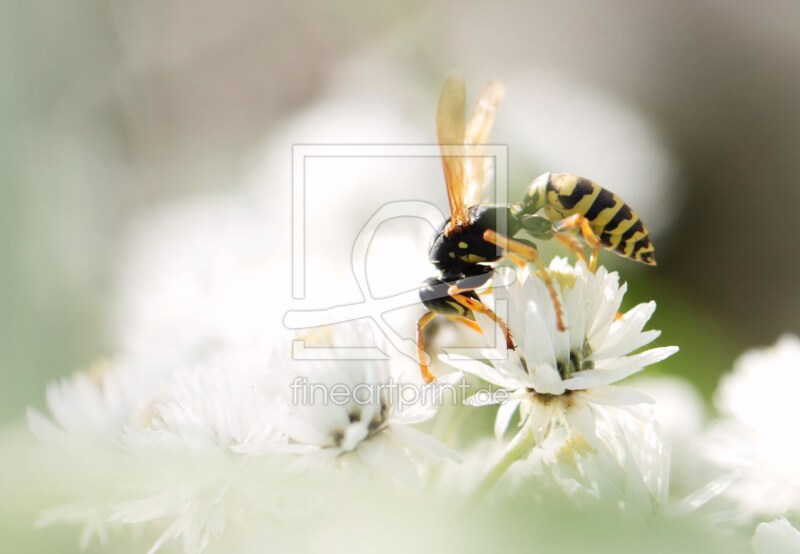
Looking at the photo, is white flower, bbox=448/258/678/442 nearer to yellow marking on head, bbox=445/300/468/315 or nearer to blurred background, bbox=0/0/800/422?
yellow marking on head, bbox=445/300/468/315

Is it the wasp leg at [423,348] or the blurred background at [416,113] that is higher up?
the blurred background at [416,113]

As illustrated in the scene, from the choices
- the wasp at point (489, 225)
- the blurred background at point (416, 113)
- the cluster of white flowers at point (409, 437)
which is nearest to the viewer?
the cluster of white flowers at point (409, 437)

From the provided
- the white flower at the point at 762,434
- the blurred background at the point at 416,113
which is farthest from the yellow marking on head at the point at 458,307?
the blurred background at the point at 416,113

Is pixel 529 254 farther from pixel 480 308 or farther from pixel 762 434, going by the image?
pixel 762 434

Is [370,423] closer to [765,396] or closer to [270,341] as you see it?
[270,341]

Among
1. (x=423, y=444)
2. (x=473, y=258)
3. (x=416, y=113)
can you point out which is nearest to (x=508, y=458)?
(x=423, y=444)

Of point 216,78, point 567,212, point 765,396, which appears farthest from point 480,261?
point 216,78

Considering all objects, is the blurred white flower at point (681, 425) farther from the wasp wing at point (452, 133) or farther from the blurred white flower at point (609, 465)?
the wasp wing at point (452, 133)
